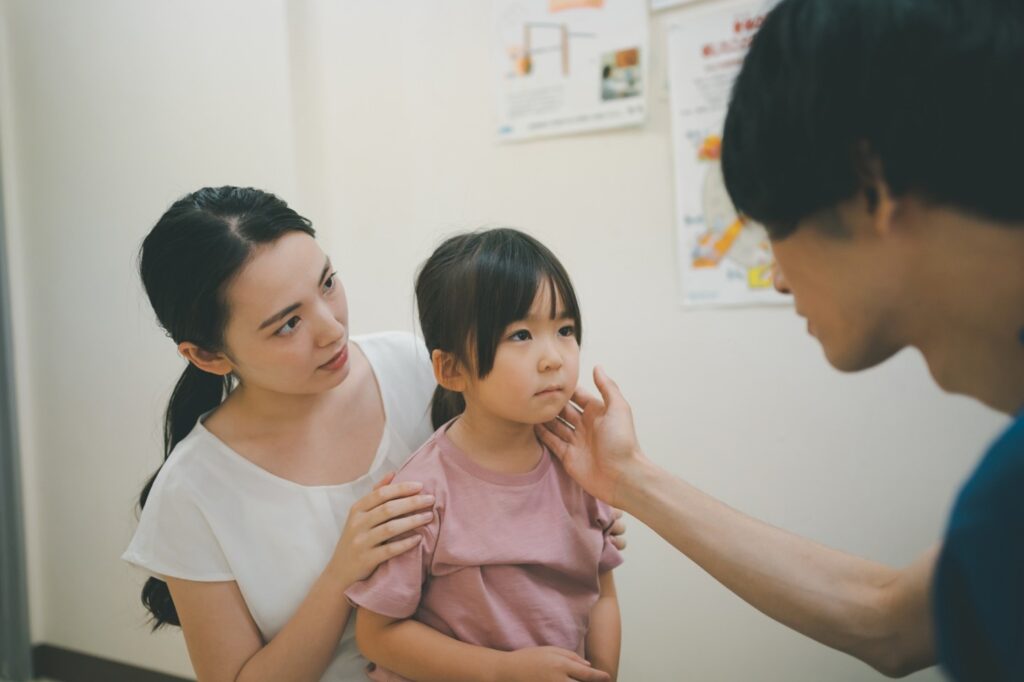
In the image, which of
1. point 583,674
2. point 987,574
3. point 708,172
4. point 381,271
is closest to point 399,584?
point 583,674

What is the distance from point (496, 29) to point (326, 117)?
0.59 meters

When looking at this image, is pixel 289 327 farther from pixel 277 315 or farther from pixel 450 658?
pixel 450 658

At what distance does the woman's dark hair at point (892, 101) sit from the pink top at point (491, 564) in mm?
646

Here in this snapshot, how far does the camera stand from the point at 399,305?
2.13 meters

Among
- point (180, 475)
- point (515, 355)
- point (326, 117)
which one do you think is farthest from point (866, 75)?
point (326, 117)

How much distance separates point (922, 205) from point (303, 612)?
978 mm

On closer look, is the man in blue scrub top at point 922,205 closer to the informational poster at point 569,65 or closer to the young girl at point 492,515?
the young girl at point 492,515

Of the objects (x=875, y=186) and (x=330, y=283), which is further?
(x=330, y=283)

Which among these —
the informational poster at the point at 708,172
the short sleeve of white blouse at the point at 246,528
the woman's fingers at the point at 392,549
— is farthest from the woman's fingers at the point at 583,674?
the informational poster at the point at 708,172

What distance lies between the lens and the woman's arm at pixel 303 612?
1051mm

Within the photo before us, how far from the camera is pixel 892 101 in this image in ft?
1.89

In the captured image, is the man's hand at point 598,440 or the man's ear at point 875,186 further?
the man's hand at point 598,440

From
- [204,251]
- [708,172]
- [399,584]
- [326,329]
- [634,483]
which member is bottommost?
[399,584]

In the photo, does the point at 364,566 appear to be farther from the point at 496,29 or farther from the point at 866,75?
the point at 496,29
